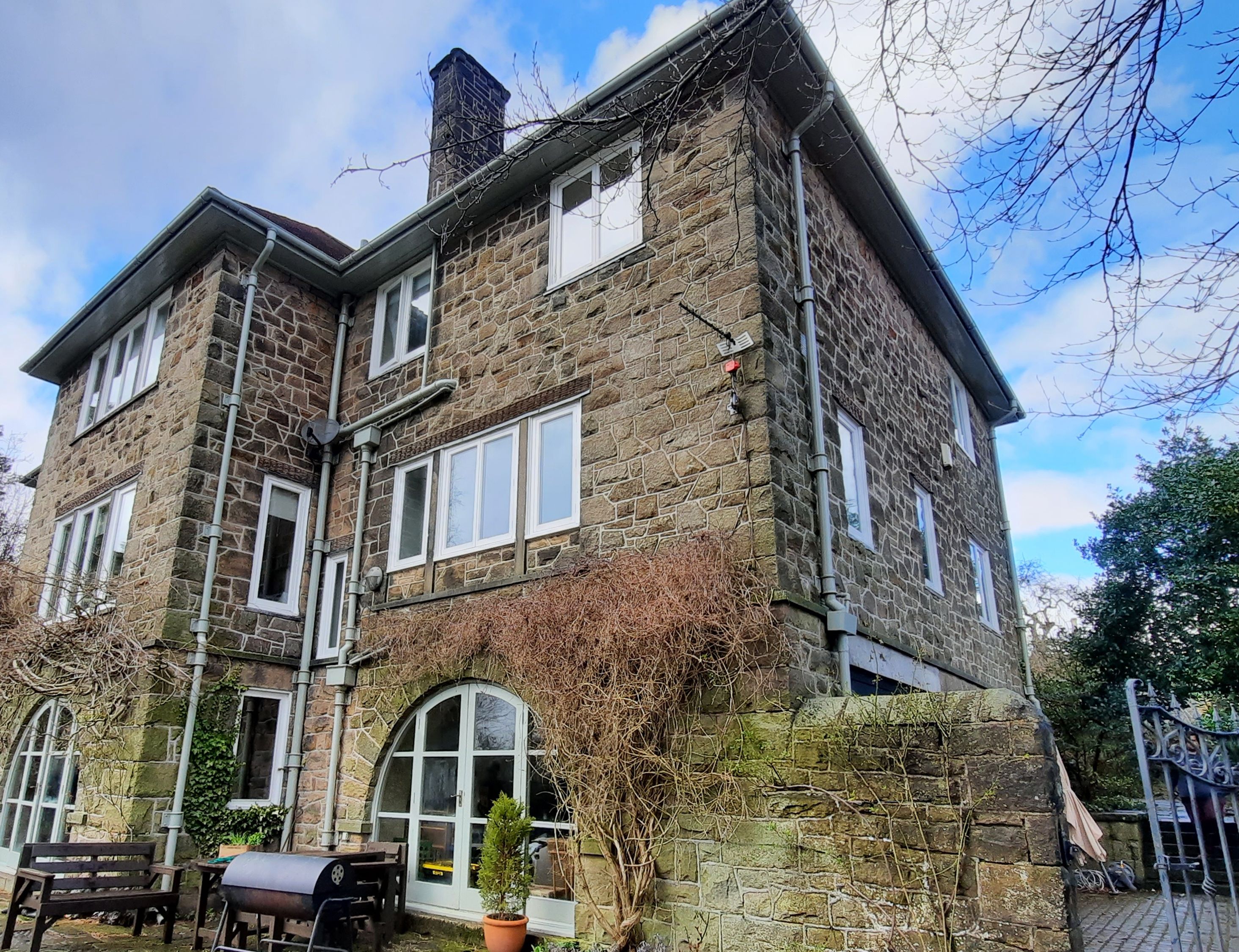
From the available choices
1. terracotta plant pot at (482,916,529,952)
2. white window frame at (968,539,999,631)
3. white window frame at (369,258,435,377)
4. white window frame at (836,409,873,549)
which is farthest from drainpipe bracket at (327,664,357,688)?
white window frame at (968,539,999,631)

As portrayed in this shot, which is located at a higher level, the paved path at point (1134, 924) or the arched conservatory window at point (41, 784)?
the arched conservatory window at point (41, 784)

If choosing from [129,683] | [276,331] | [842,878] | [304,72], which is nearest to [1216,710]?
[842,878]

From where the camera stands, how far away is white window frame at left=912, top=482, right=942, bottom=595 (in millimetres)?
10633

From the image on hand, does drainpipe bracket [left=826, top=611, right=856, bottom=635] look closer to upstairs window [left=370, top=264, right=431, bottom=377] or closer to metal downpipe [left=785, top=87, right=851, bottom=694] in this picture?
metal downpipe [left=785, top=87, right=851, bottom=694]

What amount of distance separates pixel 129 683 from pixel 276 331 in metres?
4.73

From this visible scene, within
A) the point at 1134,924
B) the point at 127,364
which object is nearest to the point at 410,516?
the point at 127,364

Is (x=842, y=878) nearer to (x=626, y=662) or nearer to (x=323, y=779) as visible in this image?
(x=626, y=662)

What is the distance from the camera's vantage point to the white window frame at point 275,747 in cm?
951

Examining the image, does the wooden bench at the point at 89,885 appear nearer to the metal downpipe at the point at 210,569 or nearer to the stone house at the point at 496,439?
the metal downpipe at the point at 210,569

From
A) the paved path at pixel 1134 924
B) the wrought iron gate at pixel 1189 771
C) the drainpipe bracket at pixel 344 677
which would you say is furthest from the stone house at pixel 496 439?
the paved path at pixel 1134 924

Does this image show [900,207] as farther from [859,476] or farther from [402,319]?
Answer: [402,319]

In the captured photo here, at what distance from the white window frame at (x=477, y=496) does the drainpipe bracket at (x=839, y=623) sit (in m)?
3.23

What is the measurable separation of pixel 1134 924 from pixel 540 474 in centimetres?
803

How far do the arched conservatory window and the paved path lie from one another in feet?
35.5
